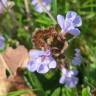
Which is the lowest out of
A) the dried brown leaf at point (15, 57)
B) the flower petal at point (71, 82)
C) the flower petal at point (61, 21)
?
the flower petal at point (71, 82)

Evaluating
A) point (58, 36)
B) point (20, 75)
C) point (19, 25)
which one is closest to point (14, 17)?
point (19, 25)

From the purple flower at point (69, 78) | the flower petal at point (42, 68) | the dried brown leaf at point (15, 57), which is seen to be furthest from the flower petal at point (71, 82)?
the dried brown leaf at point (15, 57)

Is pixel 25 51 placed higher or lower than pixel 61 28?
lower

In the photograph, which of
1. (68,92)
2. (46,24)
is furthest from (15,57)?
(68,92)

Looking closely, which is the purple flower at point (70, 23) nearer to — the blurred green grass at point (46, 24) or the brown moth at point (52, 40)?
the brown moth at point (52, 40)

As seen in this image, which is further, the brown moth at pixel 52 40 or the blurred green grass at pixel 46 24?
the blurred green grass at pixel 46 24

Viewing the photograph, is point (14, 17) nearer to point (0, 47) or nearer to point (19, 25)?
point (19, 25)

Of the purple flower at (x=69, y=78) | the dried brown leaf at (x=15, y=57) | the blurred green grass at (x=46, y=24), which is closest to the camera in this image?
the purple flower at (x=69, y=78)

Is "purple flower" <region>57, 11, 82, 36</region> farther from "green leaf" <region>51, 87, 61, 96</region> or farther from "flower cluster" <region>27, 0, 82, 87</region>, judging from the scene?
"green leaf" <region>51, 87, 61, 96</region>
